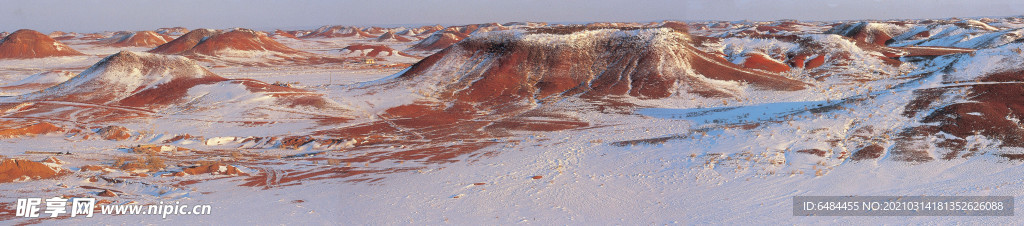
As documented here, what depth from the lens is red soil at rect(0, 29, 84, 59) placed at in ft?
251

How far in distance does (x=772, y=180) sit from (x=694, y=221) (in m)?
4.00

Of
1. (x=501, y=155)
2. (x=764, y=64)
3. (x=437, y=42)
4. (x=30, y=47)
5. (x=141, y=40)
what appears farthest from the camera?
(x=437, y=42)

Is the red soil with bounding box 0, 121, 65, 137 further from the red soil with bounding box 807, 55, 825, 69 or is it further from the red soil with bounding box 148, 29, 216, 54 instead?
Result: the red soil with bounding box 148, 29, 216, 54

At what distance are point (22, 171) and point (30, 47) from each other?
256 ft

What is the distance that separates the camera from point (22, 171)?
1717 centimetres

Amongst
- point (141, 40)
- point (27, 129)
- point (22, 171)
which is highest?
point (141, 40)

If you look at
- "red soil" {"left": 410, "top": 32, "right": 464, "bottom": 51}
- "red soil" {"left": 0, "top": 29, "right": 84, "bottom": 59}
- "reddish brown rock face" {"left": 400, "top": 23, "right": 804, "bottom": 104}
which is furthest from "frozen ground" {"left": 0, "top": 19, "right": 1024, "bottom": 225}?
"red soil" {"left": 410, "top": 32, "right": 464, "bottom": 51}

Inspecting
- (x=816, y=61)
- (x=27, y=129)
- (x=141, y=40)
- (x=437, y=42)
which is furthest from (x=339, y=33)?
(x=27, y=129)

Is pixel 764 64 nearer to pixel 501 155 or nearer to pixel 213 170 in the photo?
pixel 501 155

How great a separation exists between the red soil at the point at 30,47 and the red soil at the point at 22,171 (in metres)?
74.6

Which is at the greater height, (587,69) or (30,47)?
(30,47)

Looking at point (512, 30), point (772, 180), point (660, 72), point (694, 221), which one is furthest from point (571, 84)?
point (694, 221)

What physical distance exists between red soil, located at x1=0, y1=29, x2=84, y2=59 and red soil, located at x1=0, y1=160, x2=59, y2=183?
245 feet

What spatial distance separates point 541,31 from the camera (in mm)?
45344
